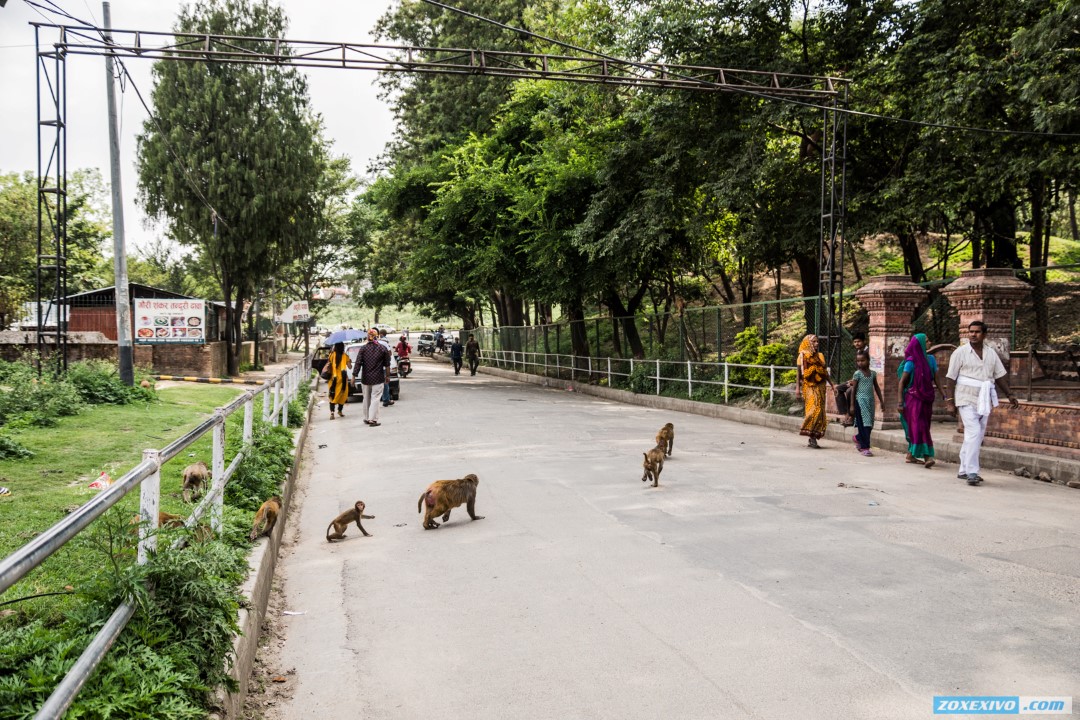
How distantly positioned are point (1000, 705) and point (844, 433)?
36.3 feet

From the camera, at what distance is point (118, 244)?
64.1 feet

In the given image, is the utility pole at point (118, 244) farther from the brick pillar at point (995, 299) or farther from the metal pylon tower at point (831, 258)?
the brick pillar at point (995, 299)

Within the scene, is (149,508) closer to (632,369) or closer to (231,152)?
(632,369)

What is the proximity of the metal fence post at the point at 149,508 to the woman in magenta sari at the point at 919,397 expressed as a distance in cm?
1007

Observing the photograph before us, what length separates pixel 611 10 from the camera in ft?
80.3

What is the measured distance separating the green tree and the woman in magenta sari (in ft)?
82.1

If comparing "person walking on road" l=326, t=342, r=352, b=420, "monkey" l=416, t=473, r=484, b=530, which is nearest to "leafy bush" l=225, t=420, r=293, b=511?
"monkey" l=416, t=473, r=484, b=530

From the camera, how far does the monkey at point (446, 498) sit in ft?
25.0

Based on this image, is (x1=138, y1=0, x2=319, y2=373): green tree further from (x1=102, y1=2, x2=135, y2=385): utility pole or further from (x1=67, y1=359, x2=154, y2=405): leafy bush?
(x1=67, y1=359, x2=154, y2=405): leafy bush

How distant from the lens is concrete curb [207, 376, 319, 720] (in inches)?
146

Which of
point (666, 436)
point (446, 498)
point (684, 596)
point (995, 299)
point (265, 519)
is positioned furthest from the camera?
point (995, 299)

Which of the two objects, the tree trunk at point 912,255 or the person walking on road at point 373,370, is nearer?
the person walking on road at point 373,370

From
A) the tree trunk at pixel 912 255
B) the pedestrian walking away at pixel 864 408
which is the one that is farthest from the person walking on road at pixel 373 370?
the tree trunk at pixel 912 255

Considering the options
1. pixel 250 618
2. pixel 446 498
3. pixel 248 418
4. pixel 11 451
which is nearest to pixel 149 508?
pixel 250 618
